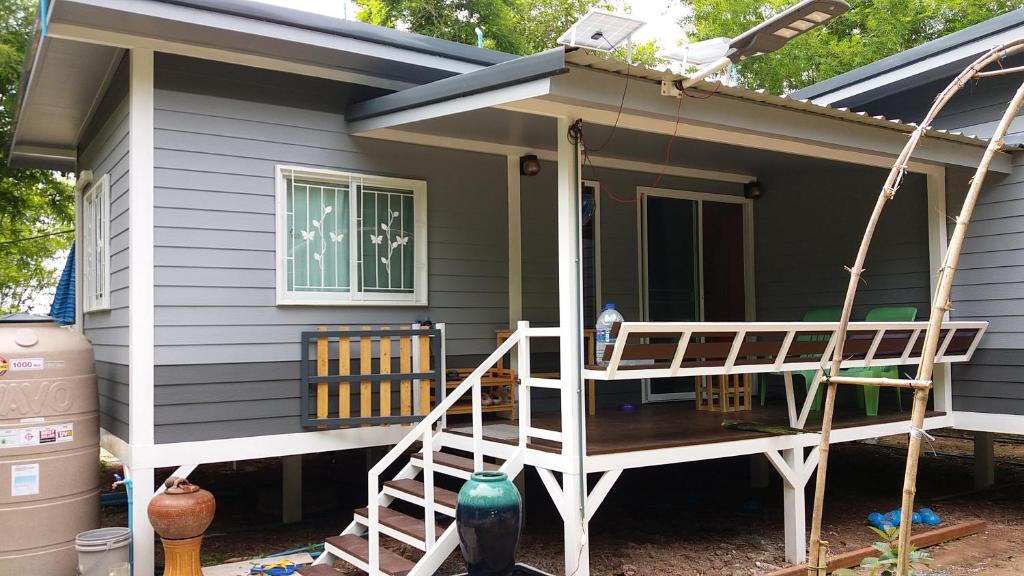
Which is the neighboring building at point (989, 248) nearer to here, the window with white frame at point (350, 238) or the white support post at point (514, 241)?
the white support post at point (514, 241)

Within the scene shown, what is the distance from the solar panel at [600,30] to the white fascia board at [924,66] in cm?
396

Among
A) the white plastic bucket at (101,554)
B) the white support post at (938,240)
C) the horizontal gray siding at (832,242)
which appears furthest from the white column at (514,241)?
the white support post at (938,240)

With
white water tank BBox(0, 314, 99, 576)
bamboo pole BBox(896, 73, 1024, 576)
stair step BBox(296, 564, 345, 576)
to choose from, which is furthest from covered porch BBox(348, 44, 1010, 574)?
white water tank BBox(0, 314, 99, 576)

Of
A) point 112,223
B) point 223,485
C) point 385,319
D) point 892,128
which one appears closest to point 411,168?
point 385,319

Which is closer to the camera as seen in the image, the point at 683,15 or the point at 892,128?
the point at 892,128

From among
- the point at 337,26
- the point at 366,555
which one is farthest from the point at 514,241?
the point at 366,555

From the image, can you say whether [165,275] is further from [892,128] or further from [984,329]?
[984,329]

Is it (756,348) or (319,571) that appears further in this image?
(756,348)

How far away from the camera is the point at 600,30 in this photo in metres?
4.36

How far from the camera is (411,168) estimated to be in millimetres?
6332

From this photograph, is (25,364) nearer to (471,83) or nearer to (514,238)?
(471,83)

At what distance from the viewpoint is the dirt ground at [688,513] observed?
5.62 metres

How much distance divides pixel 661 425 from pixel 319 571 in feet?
8.38

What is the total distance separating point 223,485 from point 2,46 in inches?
253
